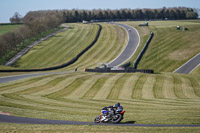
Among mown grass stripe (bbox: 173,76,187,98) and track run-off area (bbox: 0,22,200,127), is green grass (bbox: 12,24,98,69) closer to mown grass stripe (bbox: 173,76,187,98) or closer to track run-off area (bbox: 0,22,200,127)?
track run-off area (bbox: 0,22,200,127)

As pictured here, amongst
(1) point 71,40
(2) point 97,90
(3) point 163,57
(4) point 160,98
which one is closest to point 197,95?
(4) point 160,98

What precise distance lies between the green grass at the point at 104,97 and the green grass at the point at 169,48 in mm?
28637

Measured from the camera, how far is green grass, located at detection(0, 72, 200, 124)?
25.3 metres

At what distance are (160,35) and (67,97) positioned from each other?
3302 inches

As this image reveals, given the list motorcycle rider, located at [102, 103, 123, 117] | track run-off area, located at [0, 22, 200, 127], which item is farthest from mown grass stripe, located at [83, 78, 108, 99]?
motorcycle rider, located at [102, 103, 123, 117]

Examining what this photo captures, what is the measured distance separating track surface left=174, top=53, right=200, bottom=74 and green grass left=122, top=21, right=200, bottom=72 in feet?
5.68

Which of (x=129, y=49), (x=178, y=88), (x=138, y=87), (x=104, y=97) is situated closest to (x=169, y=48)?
(x=129, y=49)

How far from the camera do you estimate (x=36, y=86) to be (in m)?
46.8

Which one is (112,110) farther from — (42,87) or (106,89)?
(42,87)

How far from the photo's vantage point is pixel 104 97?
3850 cm

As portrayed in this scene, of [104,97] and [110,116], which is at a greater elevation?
[110,116]

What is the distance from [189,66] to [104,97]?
152 ft

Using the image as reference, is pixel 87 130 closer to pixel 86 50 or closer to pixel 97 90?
pixel 97 90

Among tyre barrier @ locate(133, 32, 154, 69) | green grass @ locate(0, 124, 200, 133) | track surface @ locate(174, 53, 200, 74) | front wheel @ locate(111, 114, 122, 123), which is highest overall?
green grass @ locate(0, 124, 200, 133)
